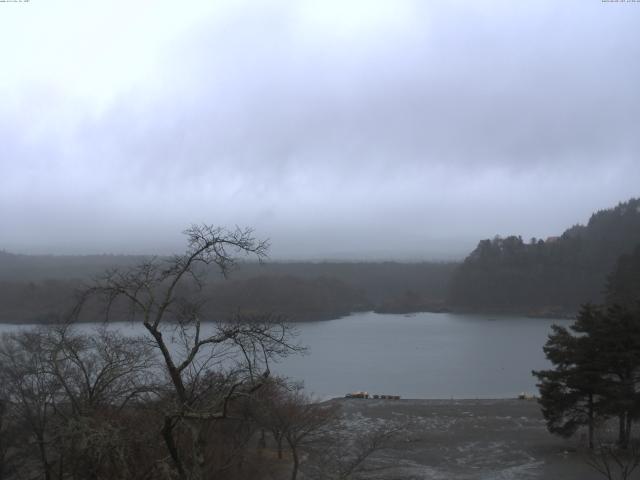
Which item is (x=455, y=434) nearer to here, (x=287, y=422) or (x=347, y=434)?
(x=347, y=434)

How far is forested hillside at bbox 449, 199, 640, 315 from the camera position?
5131cm

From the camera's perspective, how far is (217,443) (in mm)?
6504

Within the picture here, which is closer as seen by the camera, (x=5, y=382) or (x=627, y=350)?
(x=5, y=382)

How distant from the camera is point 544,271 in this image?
176ft

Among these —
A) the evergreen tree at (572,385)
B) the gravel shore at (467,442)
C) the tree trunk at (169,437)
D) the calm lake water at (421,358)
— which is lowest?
the calm lake water at (421,358)

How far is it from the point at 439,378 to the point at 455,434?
10.1 meters

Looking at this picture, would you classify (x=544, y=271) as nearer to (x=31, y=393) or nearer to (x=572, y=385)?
(x=572, y=385)

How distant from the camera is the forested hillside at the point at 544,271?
168 ft

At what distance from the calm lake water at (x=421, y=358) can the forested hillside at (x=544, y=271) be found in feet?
23.1

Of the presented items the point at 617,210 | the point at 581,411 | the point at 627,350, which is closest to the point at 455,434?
the point at 581,411

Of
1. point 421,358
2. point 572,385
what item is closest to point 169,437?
point 572,385

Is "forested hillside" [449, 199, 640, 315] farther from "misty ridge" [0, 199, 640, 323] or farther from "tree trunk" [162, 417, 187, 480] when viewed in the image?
"tree trunk" [162, 417, 187, 480]

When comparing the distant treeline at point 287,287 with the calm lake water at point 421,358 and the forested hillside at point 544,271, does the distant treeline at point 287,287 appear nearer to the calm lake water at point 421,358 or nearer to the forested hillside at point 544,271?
the calm lake water at point 421,358

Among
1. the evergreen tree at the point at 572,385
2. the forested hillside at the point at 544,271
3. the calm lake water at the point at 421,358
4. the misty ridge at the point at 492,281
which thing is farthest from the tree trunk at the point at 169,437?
the forested hillside at the point at 544,271
